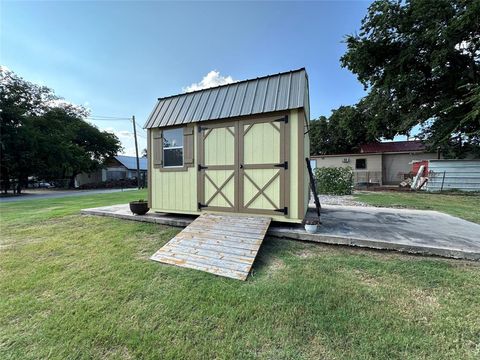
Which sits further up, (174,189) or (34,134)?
(34,134)

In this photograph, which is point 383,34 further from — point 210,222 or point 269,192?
point 210,222

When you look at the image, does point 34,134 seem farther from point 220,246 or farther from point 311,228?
point 311,228

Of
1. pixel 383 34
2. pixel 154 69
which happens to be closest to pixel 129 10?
pixel 154 69

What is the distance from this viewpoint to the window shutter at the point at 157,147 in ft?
18.2

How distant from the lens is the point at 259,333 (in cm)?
197

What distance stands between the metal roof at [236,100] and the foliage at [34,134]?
16.8 m

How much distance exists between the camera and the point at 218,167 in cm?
486

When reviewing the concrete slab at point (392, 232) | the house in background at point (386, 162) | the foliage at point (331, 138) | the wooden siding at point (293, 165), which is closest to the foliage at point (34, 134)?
the concrete slab at point (392, 232)

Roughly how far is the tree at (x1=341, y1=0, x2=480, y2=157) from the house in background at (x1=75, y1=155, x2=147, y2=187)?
2549 centimetres

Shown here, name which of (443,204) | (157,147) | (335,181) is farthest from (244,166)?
(335,181)

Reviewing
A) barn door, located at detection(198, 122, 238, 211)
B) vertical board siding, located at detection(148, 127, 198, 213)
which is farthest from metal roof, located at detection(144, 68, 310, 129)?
vertical board siding, located at detection(148, 127, 198, 213)

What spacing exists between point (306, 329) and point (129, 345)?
5.12ft

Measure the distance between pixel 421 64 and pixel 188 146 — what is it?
16.1 metres

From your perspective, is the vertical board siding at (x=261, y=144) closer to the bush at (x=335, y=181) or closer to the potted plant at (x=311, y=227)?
the potted plant at (x=311, y=227)
